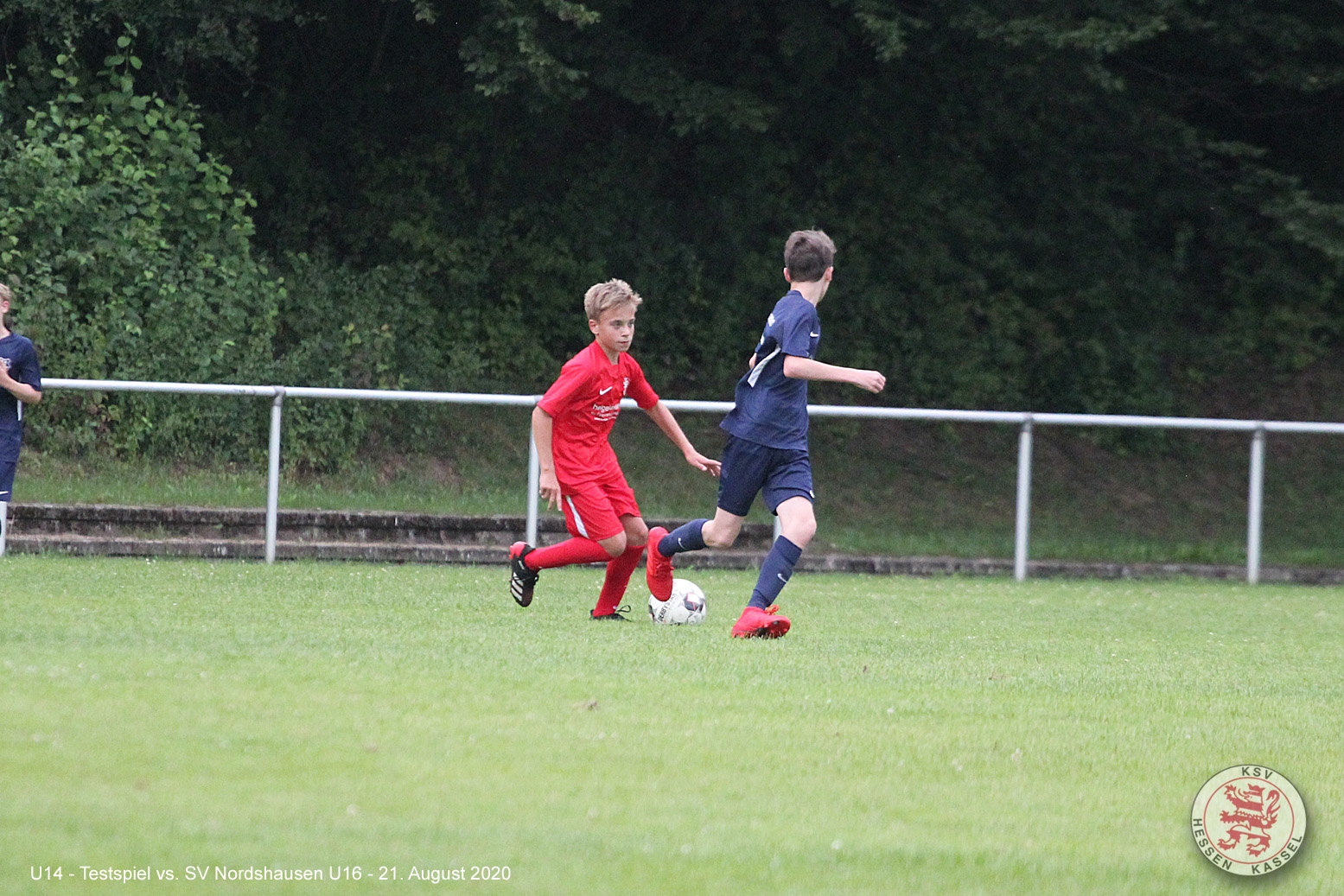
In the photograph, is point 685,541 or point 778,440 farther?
point 685,541

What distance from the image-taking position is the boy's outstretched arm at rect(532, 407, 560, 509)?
773cm

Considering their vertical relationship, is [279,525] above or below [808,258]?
below

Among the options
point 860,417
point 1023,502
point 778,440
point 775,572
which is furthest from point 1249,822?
point 860,417

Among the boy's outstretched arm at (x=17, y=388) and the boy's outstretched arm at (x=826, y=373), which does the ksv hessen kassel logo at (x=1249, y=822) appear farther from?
the boy's outstretched arm at (x=17, y=388)

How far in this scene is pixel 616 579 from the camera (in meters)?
8.57

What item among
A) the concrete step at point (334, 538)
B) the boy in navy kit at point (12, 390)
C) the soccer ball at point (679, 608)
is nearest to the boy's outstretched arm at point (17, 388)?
the boy in navy kit at point (12, 390)

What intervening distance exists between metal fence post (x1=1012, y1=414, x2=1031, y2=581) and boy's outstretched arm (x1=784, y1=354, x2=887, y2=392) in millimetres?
6638

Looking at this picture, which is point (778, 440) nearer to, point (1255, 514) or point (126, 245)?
point (1255, 514)

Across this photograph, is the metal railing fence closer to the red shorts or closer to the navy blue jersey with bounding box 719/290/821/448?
the red shorts

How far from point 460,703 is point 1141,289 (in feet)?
56.3

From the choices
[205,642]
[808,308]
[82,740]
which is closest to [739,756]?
[82,740]

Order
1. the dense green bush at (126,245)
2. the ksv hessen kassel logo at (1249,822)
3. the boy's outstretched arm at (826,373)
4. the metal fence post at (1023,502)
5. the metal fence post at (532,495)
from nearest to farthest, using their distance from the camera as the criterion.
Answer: the ksv hessen kassel logo at (1249,822), the boy's outstretched arm at (826,373), the metal fence post at (532,495), the metal fence post at (1023,502), the dense green bush at (126,245)

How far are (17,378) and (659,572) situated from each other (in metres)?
4.76

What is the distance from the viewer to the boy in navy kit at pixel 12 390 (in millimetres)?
10336
